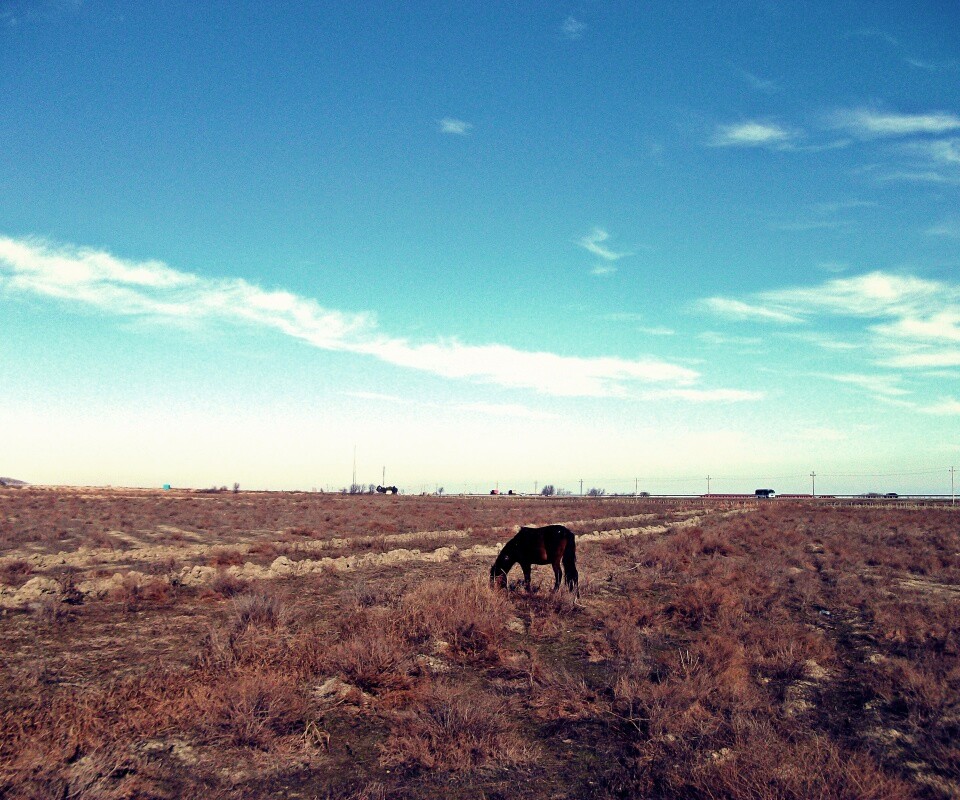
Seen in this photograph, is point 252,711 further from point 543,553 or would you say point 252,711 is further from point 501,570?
point 543,553

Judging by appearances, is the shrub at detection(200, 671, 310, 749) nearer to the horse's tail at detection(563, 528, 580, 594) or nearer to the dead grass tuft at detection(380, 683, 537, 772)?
the dead grass tuft at detection(380, 683, 537, 772)

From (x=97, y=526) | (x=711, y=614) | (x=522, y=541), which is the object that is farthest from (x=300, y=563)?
(x=97, y=526)

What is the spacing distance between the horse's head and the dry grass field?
718 mm

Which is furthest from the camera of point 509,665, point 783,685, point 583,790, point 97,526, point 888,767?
point 97,526

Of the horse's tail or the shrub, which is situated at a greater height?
the horse's tail

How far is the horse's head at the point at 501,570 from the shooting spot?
13688 millimetres

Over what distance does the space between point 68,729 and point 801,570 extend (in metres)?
19.2

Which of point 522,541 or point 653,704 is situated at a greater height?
point 522,541

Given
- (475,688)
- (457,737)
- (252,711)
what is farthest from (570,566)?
(252,711)

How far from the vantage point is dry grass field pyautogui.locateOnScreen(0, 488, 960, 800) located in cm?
552

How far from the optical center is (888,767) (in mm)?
5840

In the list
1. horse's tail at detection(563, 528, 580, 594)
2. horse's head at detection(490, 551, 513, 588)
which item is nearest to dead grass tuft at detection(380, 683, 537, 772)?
horse's head at detection(490, 551, 513, 588)

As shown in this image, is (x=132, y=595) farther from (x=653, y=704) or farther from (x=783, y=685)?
(x=783, y=685)

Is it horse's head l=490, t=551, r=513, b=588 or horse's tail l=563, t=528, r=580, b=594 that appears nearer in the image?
horse's head l=490, t=551, r=513, b=588
